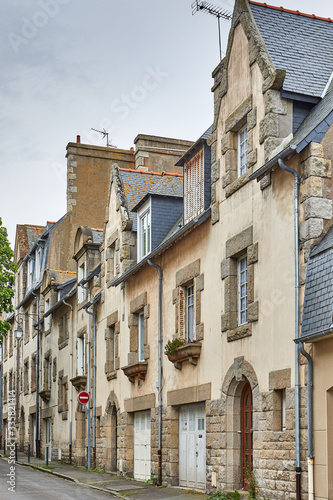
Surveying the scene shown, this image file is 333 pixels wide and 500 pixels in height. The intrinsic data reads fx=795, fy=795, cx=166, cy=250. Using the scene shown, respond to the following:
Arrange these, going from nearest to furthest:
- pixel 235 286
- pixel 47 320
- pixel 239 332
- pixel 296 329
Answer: pixel 296 329
pixel 239 332
pixel 235 286
pixel 47 320

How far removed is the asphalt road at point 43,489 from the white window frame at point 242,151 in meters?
7.83

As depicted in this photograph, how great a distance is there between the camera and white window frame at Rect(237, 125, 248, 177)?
16172mm

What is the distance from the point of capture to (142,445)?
21.8 metres

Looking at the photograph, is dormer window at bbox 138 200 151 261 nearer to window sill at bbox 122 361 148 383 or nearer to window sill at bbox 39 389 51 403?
window sill at bbox 122 361 148 383

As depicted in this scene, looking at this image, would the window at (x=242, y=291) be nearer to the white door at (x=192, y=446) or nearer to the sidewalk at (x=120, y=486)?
the white door at (x=192, y=446)

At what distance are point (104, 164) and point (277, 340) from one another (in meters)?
23.4

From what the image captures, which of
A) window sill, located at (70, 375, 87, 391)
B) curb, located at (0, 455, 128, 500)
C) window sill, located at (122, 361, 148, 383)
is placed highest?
window sill, located at (122, 361, 148, 383)

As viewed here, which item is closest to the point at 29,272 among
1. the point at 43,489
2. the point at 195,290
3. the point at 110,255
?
the point at 110,255

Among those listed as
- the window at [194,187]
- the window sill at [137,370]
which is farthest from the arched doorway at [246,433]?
the window sill at [137,370]

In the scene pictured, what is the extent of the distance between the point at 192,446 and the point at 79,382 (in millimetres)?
10797

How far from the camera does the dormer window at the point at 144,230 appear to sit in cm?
2236

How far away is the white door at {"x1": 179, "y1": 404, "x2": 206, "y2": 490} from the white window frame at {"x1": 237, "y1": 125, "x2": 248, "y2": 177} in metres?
5.40

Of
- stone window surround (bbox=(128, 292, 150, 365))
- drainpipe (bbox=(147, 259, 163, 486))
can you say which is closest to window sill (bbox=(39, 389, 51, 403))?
stone window surround (bbox=(128, 292, 150, 365))

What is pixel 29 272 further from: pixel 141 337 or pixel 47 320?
pixel 141 337
